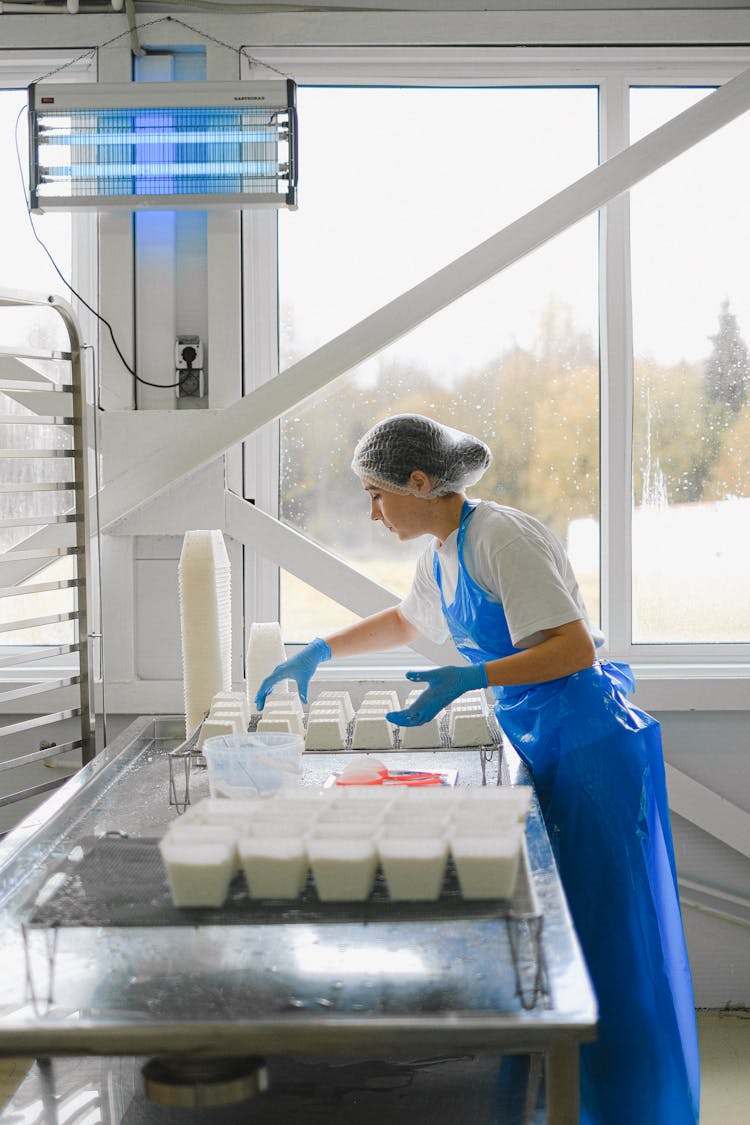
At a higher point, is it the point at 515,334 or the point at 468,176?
the point at 468,176

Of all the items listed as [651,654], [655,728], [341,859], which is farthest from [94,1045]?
[651,654]

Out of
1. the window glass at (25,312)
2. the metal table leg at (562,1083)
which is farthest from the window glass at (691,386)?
the metal table leg at (562,1083)

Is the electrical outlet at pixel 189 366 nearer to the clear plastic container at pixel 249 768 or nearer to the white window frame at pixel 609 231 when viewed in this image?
the white window frame at pixel 609 231

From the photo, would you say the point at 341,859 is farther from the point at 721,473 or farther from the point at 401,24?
the point at 401,24

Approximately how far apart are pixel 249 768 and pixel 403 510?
0.72m

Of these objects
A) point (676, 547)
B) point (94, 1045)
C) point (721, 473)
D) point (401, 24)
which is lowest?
point (94, 1045)

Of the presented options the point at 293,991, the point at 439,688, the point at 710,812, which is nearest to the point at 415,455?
the point at 439,688

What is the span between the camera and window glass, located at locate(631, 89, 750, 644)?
10.6ft

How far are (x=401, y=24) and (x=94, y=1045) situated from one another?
9.39 ft

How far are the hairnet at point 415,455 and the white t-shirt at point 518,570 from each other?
0.10 metres

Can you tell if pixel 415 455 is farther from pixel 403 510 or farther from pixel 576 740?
pixel 576 740

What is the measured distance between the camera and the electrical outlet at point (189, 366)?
3111 mm

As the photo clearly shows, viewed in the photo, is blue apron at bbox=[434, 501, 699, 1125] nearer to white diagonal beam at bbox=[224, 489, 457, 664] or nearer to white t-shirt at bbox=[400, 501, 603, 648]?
white t-shirt at bbox=[400, 501, 603, 648]

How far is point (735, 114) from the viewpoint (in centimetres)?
288
